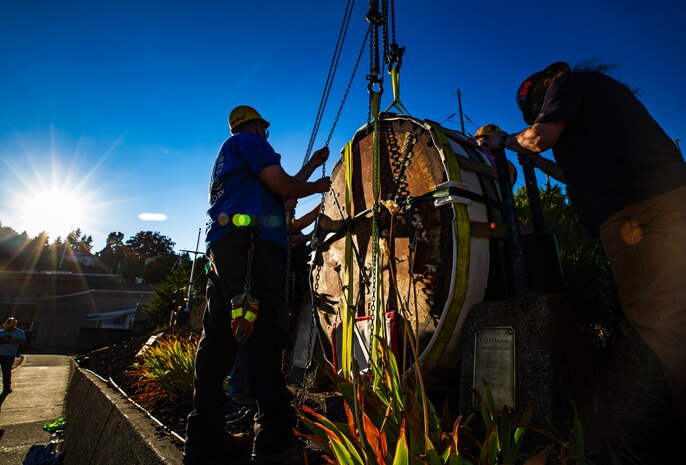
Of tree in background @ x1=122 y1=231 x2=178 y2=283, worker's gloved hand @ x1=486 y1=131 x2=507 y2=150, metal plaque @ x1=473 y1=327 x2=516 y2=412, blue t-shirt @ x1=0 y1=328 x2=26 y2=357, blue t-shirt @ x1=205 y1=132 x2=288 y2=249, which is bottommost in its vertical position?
blue t-shirt @ x1=0 y1=328 x2=26 y2=357

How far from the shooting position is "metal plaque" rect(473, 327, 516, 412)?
61.6 inches

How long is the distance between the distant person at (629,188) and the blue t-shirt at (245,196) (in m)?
1.39

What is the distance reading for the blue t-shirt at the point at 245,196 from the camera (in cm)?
203

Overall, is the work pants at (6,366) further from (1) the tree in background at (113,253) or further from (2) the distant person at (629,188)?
(1) the tree in background at (113,253)

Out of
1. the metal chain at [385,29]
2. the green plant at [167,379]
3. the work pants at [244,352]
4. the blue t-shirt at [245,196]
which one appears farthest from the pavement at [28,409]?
the metal chain at [385,29]

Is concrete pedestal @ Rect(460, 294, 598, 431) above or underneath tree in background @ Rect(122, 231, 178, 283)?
underneath

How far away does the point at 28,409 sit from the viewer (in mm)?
6363

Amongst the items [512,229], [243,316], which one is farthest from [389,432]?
[512,229]

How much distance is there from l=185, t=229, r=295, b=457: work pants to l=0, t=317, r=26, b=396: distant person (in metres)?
9.65

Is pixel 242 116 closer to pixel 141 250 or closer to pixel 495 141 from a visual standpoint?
pixel 495 141

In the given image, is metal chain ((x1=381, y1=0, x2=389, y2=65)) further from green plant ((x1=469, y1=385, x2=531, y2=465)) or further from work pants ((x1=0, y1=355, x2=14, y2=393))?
work pants ((x1=0, y1=355, x2=14, y2=393))

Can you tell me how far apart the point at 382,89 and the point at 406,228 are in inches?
47.2

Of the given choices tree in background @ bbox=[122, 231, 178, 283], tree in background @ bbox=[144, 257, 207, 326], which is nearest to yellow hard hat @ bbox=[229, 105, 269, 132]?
tree in background @ bbox=[144, 257, 207, 326]

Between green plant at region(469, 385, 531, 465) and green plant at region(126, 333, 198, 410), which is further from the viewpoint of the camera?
green plant at region(126, 333, 198, 410)
